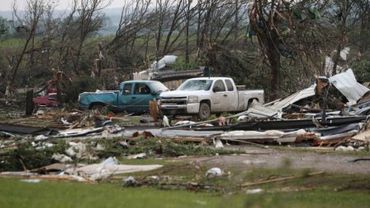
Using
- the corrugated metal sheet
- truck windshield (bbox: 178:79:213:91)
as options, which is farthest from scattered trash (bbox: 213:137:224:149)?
the corrugated metal sheet

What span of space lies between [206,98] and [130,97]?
6.02 metres

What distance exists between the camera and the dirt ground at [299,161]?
15133 millimetres

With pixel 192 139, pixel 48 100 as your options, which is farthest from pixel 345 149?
pixel 48 100

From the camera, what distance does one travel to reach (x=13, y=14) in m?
72.6

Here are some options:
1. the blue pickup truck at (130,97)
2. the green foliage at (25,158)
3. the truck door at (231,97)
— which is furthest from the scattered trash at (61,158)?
the blue pickup truck at (130,97)

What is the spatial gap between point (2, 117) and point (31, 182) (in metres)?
23.3

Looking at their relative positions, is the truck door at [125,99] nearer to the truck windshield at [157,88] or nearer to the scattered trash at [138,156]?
the truck windshield at [157,88]

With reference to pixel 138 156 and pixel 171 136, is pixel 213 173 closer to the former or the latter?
pixel 138 156

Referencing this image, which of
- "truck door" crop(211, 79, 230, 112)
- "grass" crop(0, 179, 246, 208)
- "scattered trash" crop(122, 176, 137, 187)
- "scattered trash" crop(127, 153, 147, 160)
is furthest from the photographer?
"truck door" crop(211, 79, 230, 112)

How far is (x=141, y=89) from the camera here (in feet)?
122

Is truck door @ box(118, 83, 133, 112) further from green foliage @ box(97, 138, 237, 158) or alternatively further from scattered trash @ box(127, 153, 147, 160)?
scattered trash @ box(127, 153, 147, 160)

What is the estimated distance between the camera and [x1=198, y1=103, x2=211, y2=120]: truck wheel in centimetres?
3170

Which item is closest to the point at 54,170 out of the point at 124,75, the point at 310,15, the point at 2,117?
the point at 2,117

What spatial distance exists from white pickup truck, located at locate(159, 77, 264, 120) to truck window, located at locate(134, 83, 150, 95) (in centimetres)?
386
